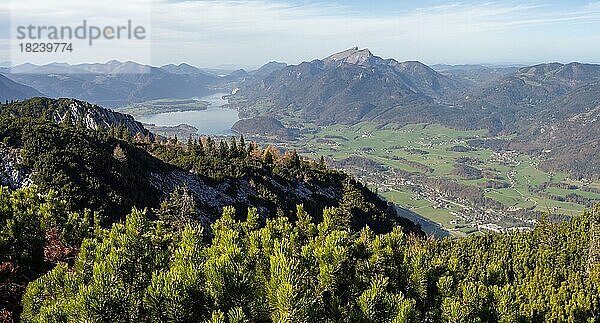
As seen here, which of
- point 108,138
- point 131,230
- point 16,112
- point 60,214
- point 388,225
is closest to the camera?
point 131,230

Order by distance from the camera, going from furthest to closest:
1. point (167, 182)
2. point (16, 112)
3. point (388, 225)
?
point (16, 112) < point (388, 225) < point (167, 182)

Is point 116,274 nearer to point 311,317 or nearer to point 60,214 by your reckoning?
point 311,317

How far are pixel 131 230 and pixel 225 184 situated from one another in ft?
162

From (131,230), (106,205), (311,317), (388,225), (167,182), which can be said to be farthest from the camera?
(388,225)

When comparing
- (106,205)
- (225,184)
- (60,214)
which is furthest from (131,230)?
(225,184)

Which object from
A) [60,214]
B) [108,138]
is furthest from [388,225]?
[60,214]

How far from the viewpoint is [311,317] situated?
920cm

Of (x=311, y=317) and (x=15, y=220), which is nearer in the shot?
(x=311, y=317)

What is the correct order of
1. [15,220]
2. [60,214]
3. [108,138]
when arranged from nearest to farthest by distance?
[15,220] → [60,214] → [108,138]

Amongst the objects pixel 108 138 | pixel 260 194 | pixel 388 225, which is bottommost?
pixel 388 225

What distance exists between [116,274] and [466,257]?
156 feet

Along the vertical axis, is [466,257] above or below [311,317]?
below

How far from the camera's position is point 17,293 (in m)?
11.5

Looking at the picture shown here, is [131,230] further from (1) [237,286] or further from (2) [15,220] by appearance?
(2) [15,220]
